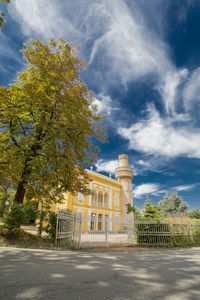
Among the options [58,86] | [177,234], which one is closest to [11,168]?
[58,86]

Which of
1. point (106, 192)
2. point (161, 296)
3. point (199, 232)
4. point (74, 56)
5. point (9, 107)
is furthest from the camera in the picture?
point (106, 192)

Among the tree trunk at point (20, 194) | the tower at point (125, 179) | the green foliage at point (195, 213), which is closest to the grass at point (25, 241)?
the tree trunk at point (20, 194)

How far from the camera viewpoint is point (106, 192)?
26969mm

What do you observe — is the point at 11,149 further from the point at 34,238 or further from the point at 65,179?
the point at 34,238

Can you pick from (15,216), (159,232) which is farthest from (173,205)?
(15,216)

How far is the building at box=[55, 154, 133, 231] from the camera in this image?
22.2 meters

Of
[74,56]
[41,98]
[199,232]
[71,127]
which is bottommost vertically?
[199,232]

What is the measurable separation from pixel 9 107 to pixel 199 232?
14.8 meters

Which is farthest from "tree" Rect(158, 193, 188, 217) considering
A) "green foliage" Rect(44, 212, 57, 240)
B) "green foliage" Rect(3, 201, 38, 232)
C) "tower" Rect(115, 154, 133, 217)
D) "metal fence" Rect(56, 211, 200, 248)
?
"green foliage" Rect(3, 201, 38, 232)

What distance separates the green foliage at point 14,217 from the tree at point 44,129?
3.16ft

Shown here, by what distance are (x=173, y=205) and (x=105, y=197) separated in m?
19.6

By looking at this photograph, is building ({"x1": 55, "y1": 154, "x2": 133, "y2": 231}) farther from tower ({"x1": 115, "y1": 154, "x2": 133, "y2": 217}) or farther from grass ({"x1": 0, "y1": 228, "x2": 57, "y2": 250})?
grass ({"x1": 0, "y1": 228, "x2": 57, "y2": 250})

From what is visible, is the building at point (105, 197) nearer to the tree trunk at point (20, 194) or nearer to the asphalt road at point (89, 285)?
the tree trunk at point (20, 194)

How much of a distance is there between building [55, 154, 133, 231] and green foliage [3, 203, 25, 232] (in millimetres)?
13977
